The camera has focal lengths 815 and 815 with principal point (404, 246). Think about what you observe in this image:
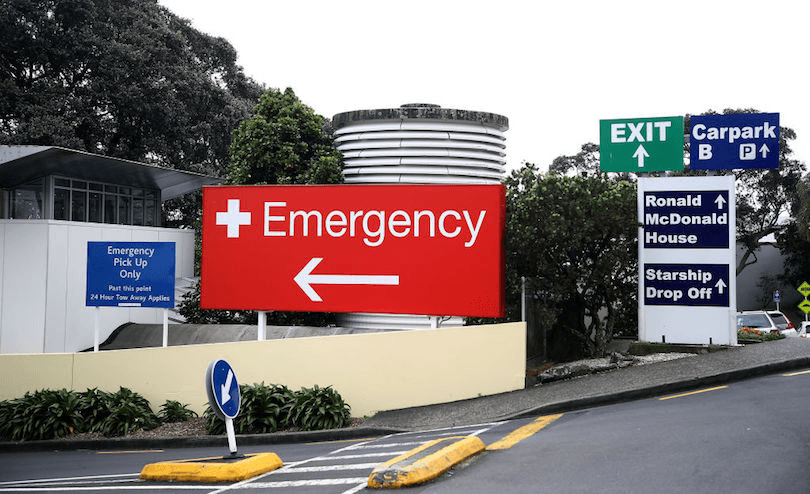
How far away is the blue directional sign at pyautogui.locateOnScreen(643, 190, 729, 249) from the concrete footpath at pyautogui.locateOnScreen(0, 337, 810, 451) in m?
2.32

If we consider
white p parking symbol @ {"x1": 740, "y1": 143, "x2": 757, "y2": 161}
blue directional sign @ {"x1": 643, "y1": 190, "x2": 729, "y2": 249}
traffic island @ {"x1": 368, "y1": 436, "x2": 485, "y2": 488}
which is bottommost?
traffic island @ {"x1": 368, "y1": 436, "x2": 485, "y2": 488}

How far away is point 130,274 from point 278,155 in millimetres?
5863

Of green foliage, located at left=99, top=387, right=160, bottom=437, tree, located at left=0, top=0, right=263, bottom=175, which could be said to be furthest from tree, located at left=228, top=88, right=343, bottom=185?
tree, located at left=0, top=0, right=263, bottom=175

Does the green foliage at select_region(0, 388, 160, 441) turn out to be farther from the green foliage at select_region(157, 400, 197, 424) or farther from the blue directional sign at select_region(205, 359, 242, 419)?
the blue directional sign at select_region(205, 359, 242, 419)

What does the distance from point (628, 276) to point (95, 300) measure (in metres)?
11.7

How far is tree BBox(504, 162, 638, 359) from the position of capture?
15.8 m

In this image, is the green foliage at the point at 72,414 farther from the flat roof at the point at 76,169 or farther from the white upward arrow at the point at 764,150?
the white upward arrow at the point at 764,150

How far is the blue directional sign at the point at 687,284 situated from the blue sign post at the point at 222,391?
30.4 feet

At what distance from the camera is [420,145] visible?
21.5 metres

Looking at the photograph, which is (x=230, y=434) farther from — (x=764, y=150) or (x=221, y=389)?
(x=764, y=150)

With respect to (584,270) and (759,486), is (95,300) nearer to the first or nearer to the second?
(584,270)

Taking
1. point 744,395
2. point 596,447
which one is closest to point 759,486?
point 596,447

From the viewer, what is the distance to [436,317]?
16234 millimetres

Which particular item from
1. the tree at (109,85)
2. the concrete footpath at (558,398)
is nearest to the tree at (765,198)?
the tree at (109,85)
